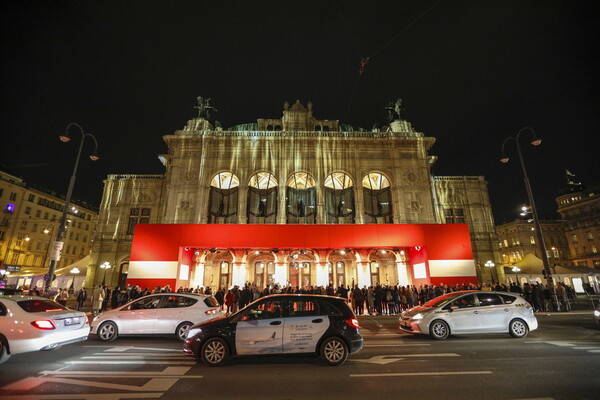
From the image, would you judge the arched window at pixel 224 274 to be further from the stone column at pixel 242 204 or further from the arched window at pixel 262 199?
the arched window at pixel 262 199

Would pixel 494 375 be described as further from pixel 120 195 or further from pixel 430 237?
pixel 120 195

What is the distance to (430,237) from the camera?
21.5 m

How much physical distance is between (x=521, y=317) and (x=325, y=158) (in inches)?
815

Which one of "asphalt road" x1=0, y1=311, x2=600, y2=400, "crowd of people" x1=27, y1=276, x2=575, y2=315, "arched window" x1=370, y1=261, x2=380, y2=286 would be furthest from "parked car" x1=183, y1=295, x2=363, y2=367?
"arched window" x1=370, y1=261, x2=380, y2=286

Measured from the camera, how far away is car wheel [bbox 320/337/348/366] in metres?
6.44

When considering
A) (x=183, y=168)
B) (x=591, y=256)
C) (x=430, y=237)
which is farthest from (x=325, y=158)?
(x=591, y=256)

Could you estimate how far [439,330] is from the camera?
32.1 feet

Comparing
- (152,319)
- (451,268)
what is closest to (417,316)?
(152,319)

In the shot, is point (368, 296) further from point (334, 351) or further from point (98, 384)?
point (98, 384)

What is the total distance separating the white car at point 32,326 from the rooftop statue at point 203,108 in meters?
26.7

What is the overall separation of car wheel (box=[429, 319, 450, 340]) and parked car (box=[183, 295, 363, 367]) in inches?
185

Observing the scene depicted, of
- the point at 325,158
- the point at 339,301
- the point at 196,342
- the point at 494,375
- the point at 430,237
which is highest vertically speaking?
the point at 325,158

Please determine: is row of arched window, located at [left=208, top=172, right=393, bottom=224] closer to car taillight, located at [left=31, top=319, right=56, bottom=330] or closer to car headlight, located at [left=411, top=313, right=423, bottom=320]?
car headlight, located at [left=411, top=313, right=423, bottom=320]

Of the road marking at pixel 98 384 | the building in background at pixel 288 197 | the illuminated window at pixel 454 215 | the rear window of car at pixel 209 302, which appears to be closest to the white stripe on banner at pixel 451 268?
the building in background at pixel 288 197
